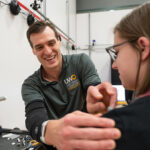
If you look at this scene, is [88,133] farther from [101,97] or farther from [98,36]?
[98,36]

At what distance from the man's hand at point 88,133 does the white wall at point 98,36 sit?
3621 millimetres

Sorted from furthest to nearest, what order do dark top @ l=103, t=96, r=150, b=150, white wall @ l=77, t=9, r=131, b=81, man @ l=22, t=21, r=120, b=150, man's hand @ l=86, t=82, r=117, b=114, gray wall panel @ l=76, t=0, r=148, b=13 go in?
white wall @ l=77, t=9, r=131, b=81, gray wall panel @ l=76, t=0, r=148, b=13, man @ l=22, t=21, r=120, b=150, man's hand @ l=86, t=82, r=117, b=114, dark top @ l=103, t=96, r=150, b=150

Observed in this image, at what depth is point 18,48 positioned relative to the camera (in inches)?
55.4

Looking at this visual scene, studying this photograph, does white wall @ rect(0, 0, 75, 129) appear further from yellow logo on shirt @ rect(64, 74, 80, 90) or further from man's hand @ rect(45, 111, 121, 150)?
man's hand @ rect(45, 111, 121, 150)

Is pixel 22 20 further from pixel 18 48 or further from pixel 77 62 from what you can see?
pixel 77 62

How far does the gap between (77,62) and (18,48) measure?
2.07 feet

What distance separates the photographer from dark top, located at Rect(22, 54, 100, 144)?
3.34 feet

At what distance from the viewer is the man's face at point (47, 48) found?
3.62 ft

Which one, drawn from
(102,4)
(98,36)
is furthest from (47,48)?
(102,4)

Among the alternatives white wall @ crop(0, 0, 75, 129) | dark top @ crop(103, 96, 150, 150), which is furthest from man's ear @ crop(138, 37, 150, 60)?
white wall @ crop(0, 0, 75, 129)

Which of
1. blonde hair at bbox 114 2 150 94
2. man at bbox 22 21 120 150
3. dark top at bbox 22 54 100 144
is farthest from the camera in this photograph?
dark top at bbox 22 54 100 144

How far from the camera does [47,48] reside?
114cm

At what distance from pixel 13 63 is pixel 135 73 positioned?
1.12 m

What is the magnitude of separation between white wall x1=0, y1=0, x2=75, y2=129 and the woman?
0.98 metres
